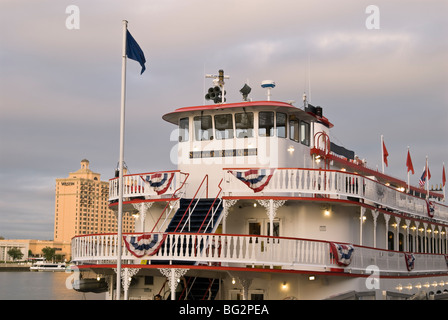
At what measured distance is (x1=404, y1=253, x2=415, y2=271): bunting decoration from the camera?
76.0 feet

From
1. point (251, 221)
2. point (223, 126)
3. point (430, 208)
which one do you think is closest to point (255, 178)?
point (251, 221)

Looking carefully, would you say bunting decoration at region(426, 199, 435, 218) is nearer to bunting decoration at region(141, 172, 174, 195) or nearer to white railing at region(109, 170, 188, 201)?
white railing at region(109, 170, 188, 201)

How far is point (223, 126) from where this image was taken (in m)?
21.7

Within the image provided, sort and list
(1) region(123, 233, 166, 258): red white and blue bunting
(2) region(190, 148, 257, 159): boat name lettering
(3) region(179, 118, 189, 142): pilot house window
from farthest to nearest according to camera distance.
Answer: (3) region(179, 118, 189, 142): pilot house window, (2) region(190, 148, 257, 159): boat name lettering, (1) region(123, 233, 166, 258): red white and blue bunting

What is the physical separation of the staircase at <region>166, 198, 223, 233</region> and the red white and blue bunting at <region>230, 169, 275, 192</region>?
130cm

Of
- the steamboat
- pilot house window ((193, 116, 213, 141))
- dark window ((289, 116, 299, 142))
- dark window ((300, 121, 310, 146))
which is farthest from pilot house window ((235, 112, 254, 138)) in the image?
dark window ((300, 121, 310, 146))

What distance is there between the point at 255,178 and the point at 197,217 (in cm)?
236

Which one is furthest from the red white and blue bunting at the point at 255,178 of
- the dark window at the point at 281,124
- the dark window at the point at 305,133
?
the dark window at the point at 305,133

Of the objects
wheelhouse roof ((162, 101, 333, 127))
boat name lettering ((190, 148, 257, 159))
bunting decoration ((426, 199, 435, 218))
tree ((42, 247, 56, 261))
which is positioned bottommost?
tree ((42, 247, 56, 261))

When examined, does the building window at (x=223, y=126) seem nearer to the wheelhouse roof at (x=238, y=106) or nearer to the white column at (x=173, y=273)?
the wheelhouse roof at (x=238, y=106)

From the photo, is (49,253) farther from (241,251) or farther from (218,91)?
(241,251)
